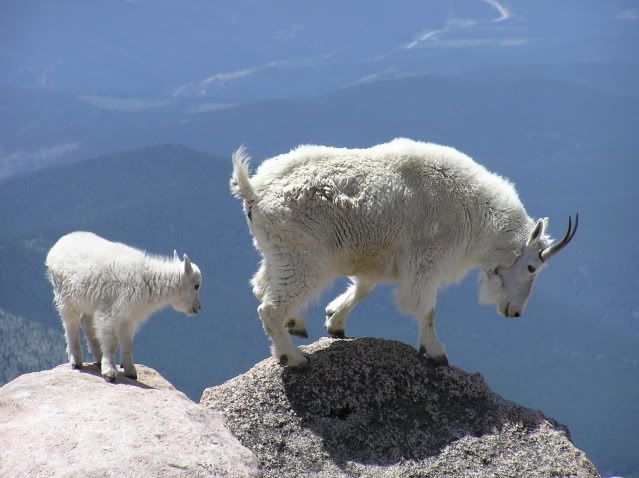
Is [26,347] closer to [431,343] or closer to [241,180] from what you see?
[431,343]

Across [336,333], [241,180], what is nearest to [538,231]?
[336,333]

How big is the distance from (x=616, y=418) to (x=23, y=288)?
27206 millimetres

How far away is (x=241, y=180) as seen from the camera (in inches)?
283

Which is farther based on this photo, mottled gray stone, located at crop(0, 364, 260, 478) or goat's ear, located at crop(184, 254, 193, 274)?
goat's ear, located at crop(184, 254, 193, 274)

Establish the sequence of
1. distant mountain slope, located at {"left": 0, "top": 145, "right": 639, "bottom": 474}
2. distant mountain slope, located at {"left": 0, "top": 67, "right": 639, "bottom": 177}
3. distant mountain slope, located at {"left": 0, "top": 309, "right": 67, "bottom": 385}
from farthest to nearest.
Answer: distant mountain slope, located at {"left": 0, "top": 67, "right": 639, "bottom": 177}, distant mountain slope, located at {"left": 0, "top": 145, "right": 639, "bottom": 474}, distant mountain slope, located at {"left": 0, "top": 309, "right": 67, "bottom": 385}

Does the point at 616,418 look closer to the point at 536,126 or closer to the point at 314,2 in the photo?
the point at 536,126

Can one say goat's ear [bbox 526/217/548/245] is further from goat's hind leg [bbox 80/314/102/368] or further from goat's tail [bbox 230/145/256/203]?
goat's hind leg [bbox 80/314/102/368]

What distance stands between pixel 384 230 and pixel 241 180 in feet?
4.43

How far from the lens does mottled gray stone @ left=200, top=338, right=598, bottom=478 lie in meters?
6.84

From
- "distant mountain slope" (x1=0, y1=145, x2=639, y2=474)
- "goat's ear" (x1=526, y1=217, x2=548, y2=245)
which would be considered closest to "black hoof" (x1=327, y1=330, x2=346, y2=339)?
"goat's ear" (x1=526, y1=217, x2=548, y2=245)

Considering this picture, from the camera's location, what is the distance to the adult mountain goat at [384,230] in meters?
7.19

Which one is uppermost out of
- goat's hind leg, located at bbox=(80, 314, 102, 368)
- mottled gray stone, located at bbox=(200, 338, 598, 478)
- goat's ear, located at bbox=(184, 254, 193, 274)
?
goat's ear, located at bbox=(184, 254, 193, 274)

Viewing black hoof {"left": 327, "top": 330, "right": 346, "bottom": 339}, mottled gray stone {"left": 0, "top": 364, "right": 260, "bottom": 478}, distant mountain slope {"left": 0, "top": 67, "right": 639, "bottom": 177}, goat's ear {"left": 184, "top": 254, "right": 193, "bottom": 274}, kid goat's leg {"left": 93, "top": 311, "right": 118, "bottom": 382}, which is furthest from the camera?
distant mountain slope {"left": 0, "top": 67, "right": 639, "bottom": 177}

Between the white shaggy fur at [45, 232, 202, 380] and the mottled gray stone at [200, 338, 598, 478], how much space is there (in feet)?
3.02
